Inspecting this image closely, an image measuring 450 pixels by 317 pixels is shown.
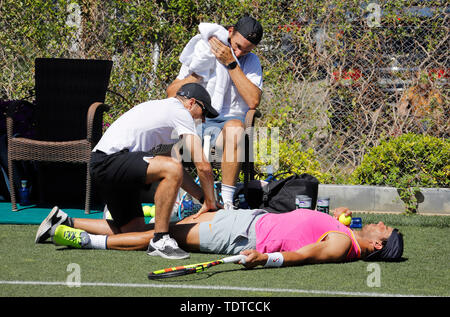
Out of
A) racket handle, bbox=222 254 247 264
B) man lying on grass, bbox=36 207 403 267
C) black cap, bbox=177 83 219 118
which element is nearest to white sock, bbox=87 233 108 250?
man lying on grass, bbox=36 207 403 267

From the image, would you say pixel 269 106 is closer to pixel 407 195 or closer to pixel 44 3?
pixel 407 195

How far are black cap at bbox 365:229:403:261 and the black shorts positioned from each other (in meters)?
1.67

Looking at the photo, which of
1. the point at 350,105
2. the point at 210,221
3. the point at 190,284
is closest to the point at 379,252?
the point at 210,221

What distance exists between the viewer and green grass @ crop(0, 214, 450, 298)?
11.6ft

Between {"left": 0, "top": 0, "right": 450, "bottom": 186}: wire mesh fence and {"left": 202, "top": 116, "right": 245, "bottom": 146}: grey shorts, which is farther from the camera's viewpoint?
{"left": 0, "top": 0, "right": 450, "bottom": 186}: wire mesh fence

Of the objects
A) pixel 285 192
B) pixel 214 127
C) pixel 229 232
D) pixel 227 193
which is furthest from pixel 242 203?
pixel 229 232

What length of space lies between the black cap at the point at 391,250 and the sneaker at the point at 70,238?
6.45ft

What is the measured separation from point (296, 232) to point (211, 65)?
7.62 ft

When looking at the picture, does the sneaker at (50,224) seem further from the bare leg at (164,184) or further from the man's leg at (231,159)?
the man's leg at (231,159)

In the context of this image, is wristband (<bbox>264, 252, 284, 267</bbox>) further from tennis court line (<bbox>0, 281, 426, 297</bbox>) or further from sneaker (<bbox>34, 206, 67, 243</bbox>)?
sneaker (<bbox>34, 206, 67, 243</bbox>)

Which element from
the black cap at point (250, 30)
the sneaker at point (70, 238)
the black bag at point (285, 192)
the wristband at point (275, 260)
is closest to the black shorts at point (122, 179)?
the sneaker at point (70, 238)

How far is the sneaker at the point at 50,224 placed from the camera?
482 centimetres

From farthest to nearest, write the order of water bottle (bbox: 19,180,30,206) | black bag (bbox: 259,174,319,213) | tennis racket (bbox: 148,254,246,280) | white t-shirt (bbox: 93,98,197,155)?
water bottle (bbox: 19,180,30,206)
black bag (bbox: 259,174,319,213)
white t-shirt (bbox: 93,98,197,155)
tennis racket (bbox: 148,254,246,280)

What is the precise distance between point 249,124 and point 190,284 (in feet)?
8.07
